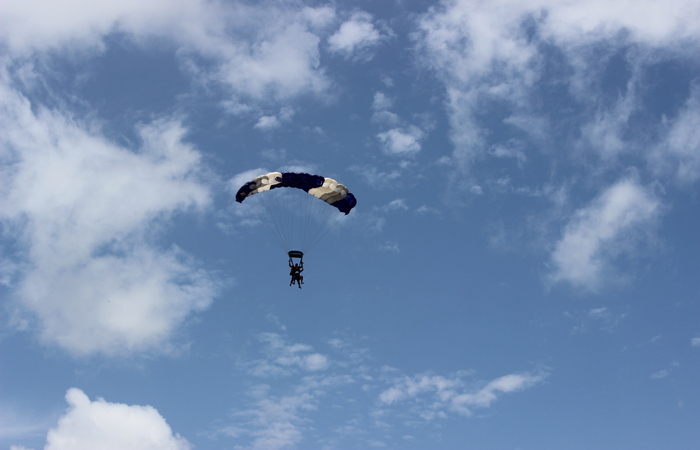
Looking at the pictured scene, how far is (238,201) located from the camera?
77.8 meters

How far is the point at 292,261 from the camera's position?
8038cm

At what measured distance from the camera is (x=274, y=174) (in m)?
77.2

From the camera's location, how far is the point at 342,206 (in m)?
79.1

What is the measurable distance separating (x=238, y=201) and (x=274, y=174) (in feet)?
10.9

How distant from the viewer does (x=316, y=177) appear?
77.6m

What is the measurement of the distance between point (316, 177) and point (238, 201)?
5.93 metres

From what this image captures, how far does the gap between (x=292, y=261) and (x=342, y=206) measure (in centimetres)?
573

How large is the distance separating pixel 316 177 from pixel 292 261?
7.03m

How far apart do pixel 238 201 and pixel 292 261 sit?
252 inches

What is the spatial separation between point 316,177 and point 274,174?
3054 mm
